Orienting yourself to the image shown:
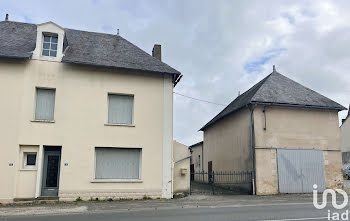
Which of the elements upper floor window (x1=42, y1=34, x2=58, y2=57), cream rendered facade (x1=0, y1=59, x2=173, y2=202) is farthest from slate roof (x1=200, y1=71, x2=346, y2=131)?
upper floor window (x1=42, y1=34, x2=58, y2=57)

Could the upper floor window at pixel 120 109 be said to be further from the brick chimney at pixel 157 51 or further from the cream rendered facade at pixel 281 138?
the cream rendered facade at pixel 281 138

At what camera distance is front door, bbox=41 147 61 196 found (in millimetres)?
14148

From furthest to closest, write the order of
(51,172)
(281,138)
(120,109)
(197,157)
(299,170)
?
(197,157), (281,138), (299,170), (120,109), (51,172)

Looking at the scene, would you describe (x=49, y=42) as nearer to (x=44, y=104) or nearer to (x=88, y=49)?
(x=88, y=49)

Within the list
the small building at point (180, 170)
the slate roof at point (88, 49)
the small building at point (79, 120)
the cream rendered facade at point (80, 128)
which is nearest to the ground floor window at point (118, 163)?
the small building at point (79, 120)

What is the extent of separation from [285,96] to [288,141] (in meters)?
2.80

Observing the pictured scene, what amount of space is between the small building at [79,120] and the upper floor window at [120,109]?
5 cm

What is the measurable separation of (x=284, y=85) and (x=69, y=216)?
15538 millimetres

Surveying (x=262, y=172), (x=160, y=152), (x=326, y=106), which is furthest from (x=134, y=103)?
(x=326, y=106)

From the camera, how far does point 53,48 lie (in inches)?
599

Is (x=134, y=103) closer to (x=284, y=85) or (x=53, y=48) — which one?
(x=53, y=48)

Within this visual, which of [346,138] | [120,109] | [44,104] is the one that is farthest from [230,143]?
[346,138]

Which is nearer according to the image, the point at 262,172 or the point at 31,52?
the point at 31,52

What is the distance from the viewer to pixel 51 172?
14367mm
